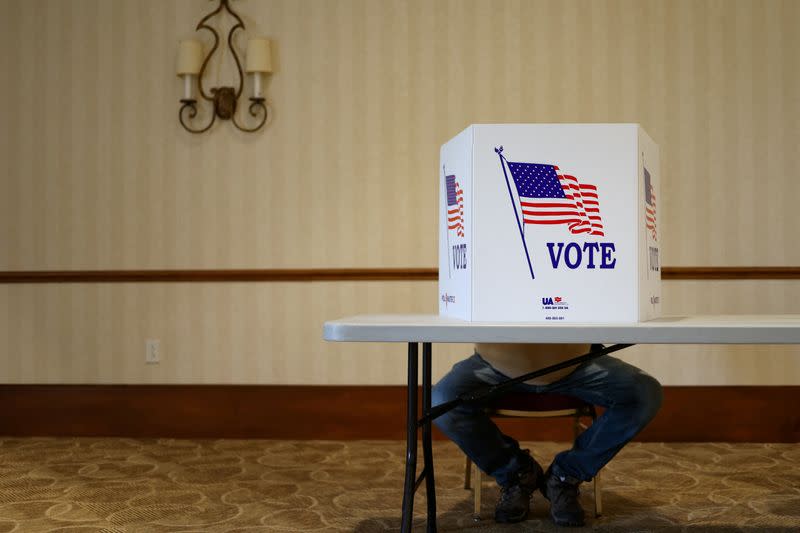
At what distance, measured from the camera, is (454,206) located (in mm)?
1732

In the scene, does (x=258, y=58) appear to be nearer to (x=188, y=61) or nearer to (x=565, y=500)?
(x=188, y=61)

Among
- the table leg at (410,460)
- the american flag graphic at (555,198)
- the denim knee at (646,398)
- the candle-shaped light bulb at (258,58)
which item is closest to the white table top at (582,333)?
the american flag graphic at (555,198)

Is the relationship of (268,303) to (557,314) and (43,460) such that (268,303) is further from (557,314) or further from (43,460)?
(557,314)

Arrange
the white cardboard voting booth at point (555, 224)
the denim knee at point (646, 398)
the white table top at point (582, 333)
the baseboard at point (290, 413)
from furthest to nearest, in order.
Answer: the baseboard at point (290, 413) < the denim knee at point (646, 398) < the white cardboard voting booth at point (555, 224) < the white table top at point (582, 333)

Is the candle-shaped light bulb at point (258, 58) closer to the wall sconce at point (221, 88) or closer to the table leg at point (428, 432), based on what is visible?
the wall sconce at point (221, 88)

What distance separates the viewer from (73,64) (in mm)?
3908

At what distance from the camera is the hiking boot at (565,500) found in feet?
7.86

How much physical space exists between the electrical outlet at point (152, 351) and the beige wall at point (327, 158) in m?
0.04

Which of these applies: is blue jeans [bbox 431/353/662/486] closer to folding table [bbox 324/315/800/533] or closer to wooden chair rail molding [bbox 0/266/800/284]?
folding table [bbox 324/315/800/533]

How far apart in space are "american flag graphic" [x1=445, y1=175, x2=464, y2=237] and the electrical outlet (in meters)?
2.44

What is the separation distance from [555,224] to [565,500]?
3.62 ft

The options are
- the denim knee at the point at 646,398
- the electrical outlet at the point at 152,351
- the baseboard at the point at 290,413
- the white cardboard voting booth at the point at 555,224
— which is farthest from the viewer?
the electrical outlet at the point at 152,351

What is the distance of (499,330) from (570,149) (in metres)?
0.37

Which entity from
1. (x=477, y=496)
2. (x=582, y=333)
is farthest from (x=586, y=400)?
(x=582, y=333)
